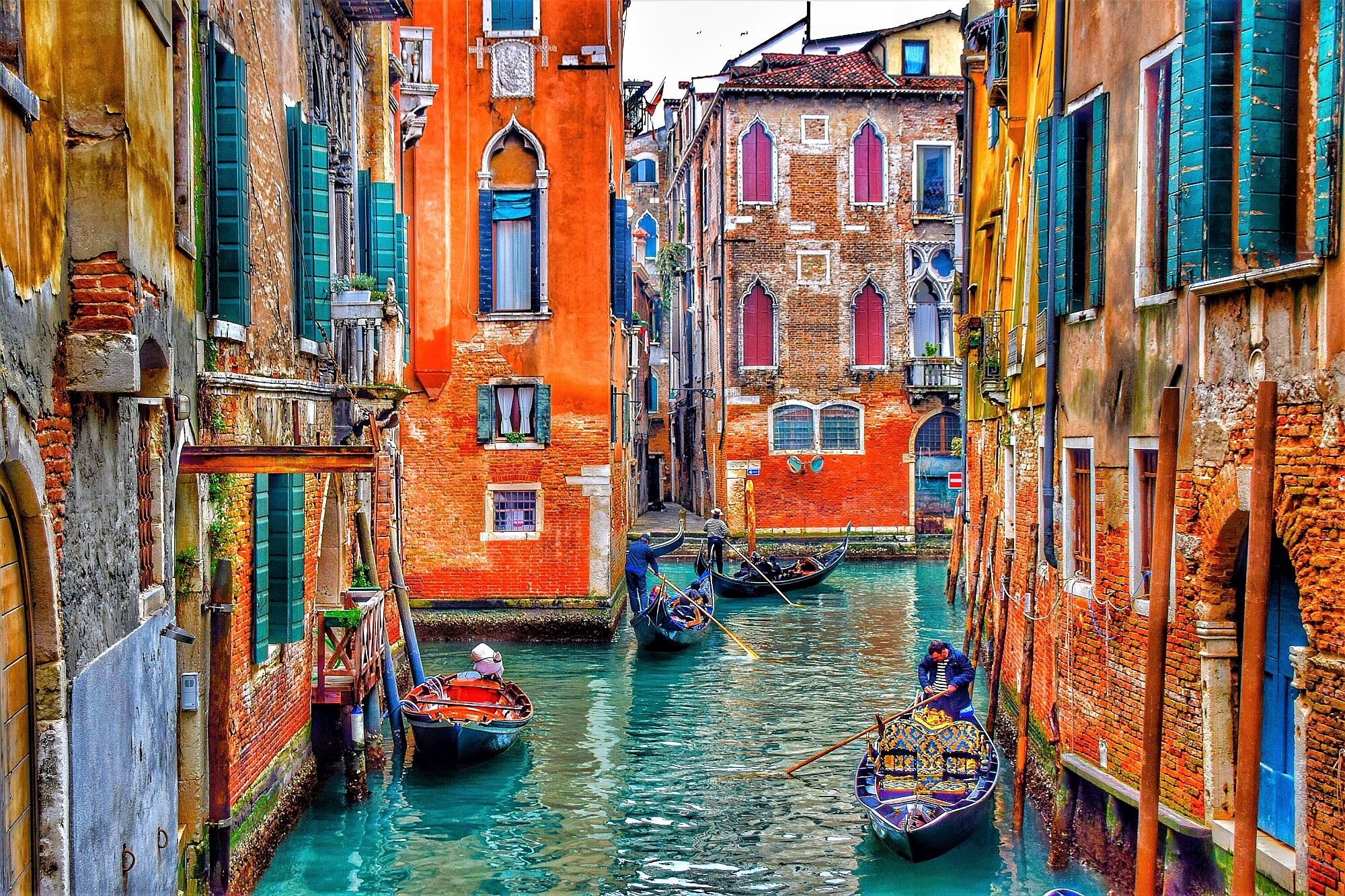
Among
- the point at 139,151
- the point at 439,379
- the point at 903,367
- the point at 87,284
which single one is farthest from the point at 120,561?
the point at 903,367

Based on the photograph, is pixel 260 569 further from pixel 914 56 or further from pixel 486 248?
pixel 914 56

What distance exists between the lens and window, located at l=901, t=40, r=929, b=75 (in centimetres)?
2877

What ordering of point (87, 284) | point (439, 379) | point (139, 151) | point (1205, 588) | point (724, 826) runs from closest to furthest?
point (87, 284) → point (139, 151) → point (1205, 588) → point (724, 826) → point (439, 379)

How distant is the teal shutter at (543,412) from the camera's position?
17.4 metres

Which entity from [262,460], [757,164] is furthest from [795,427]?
[262,460]

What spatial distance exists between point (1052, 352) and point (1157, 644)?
10.9 ft

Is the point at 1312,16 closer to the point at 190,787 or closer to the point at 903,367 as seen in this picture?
the point at 190,787

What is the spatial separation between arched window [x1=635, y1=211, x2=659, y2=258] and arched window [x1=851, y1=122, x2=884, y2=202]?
591 inches

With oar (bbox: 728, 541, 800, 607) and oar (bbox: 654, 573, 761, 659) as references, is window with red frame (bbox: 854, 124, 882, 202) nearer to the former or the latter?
oar (bbox: 728, 541, 800, 607)

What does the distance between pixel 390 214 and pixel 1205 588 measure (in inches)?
324

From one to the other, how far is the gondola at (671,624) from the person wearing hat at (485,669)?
178 inches

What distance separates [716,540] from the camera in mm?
24391

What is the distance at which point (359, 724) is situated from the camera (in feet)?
34.8

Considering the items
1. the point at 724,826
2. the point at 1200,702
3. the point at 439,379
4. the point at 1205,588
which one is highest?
the point at 439,379
